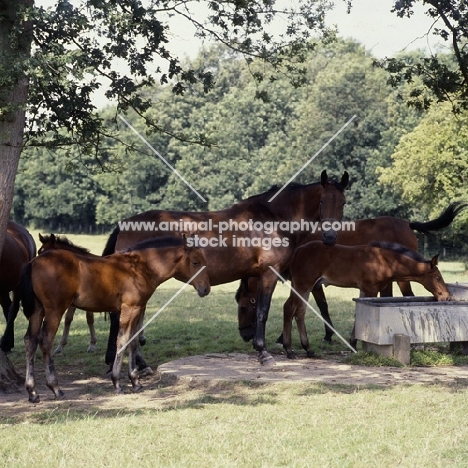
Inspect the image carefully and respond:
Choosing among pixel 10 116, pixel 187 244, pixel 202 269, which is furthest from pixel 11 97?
pixel 202 269

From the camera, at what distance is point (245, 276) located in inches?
463

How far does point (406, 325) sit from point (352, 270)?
4.81ft

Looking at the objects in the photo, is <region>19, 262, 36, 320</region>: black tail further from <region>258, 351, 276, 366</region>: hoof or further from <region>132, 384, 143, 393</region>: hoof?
<region>258, 351, 276, 366</region>: hoof

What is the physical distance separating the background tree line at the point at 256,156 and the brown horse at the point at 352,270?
23717 mm

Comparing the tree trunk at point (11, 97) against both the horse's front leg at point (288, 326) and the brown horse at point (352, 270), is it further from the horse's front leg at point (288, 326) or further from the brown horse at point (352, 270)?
the brown horse at point (352, 270)

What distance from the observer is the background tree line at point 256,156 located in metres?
48.3

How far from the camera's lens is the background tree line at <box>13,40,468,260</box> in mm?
48316

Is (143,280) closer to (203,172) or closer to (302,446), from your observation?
(302,446)

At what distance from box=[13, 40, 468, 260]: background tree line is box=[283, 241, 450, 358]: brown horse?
23717mm

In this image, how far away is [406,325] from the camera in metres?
11.2

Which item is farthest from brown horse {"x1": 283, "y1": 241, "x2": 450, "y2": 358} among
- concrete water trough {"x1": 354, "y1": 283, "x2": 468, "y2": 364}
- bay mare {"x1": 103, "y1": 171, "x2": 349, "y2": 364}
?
concrete water trough {"x1": 354, "y1": 283, "x2": 468, "y2": 364}

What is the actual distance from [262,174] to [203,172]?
17.7 feet

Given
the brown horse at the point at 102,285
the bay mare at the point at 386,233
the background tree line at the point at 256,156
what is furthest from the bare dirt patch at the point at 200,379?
the background tree line at the point at 256,156

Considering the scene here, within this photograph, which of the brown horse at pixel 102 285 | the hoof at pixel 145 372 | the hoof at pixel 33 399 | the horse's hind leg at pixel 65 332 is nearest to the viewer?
the hoof at pixel 33 399
